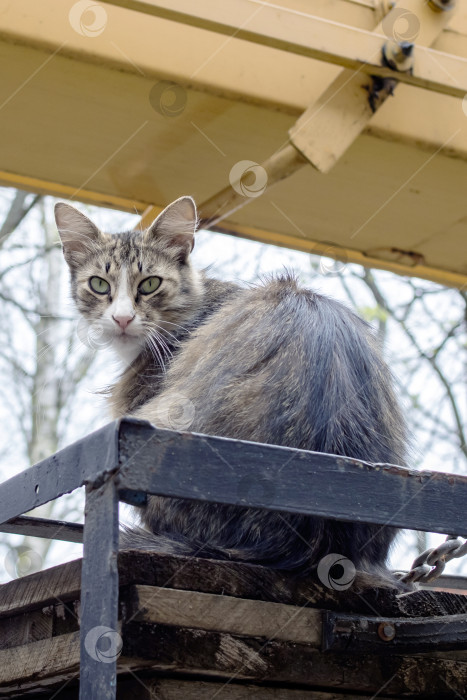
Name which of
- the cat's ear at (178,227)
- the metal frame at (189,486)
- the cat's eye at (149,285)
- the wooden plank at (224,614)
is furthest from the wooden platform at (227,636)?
the cat's ear at (178,227)

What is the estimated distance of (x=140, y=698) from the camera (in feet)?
5.26

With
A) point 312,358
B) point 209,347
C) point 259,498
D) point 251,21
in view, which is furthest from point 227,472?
point 251,21

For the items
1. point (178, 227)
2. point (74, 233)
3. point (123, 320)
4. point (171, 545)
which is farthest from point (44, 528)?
point (74, 233)

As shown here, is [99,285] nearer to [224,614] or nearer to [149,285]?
[149,285]

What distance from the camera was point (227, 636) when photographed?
63.3 inches

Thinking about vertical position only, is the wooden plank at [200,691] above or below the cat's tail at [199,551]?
below

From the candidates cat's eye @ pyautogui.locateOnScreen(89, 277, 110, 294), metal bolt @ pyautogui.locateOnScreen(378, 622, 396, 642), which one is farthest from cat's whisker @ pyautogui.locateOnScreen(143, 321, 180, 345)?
metal bolt @ pyautogui.locateOnScreen(378, 622, 396, 642)

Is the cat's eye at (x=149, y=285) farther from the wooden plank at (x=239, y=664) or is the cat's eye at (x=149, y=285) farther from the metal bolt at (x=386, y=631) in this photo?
the metal bolt at (x=386, y=631)

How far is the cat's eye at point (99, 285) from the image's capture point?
302 cm

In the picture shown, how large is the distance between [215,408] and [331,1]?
53.6 inches

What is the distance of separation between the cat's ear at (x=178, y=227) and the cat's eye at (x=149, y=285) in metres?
0.17

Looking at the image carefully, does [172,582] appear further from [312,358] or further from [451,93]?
[451,93]

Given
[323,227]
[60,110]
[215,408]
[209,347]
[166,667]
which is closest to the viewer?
[166,667]

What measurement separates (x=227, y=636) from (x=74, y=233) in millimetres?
1874
